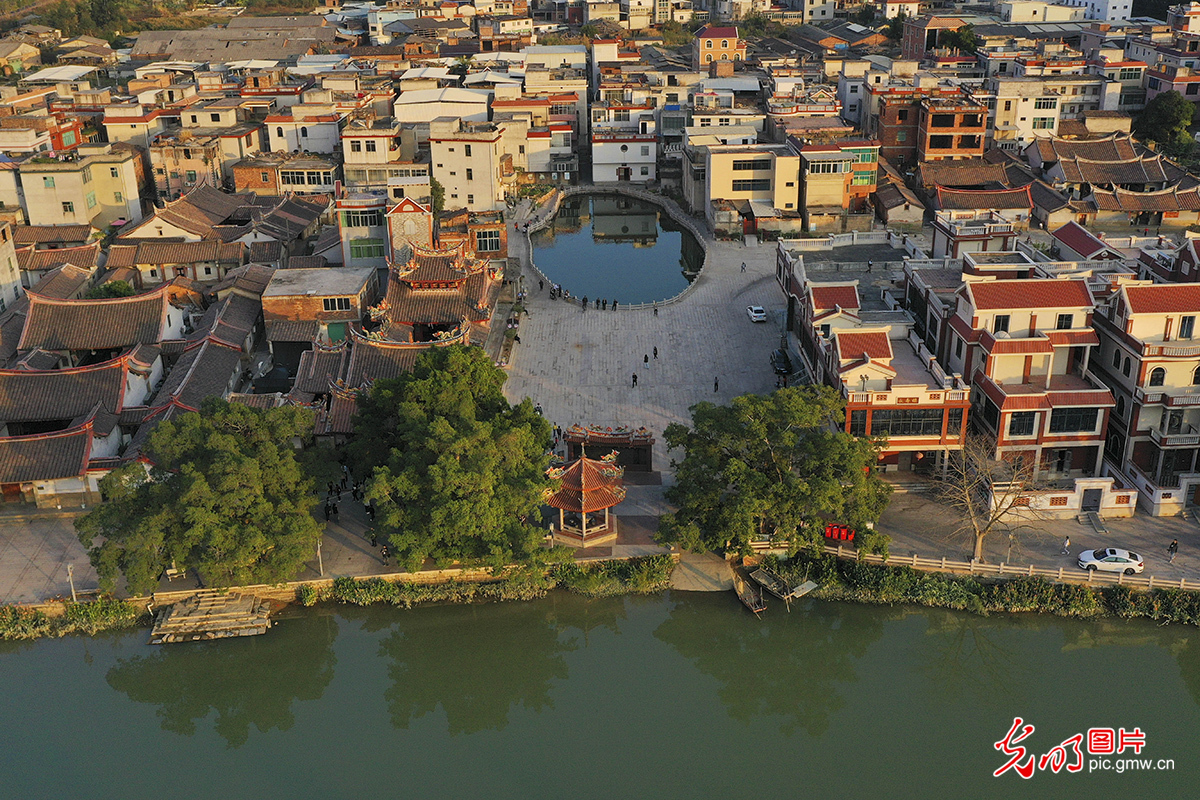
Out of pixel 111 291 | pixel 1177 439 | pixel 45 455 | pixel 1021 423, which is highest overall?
pixel 111 291

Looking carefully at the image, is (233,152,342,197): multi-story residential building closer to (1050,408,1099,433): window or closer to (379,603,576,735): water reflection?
(379,603,576,735): water reflection

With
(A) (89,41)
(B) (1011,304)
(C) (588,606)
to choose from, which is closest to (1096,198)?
(B) (1011,304)

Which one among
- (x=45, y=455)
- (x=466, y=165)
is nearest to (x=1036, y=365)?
(x=45, y=455)

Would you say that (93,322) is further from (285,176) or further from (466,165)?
(466,165)

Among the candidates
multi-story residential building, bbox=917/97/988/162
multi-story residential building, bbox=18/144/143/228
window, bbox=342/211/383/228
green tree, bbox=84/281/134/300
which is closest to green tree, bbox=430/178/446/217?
window, bbox=342/211/383/228

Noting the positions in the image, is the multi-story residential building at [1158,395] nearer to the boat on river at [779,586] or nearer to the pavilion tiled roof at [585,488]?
the boat on river at [779,586]

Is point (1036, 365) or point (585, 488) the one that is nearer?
point (585, 488)

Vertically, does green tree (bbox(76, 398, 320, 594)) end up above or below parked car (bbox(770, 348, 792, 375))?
above
